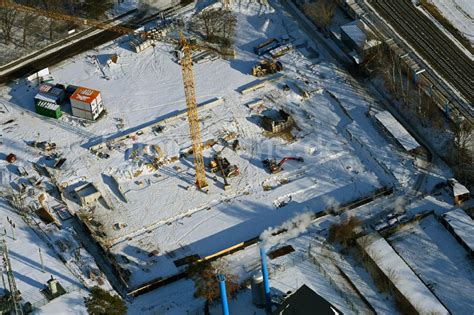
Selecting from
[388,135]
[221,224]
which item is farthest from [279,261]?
[388,135]

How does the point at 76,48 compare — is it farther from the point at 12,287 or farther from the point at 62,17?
the point at 12,287

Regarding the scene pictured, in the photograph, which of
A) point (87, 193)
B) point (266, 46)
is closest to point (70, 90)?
point (87, 193)

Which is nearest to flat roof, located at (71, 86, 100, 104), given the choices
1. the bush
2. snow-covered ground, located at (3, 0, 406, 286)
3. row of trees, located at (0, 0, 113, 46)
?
snow-covered ground, located at (3, 0, 406, 286)

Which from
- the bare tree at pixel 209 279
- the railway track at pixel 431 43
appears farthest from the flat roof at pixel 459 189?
the bare tree at pixel 209 279

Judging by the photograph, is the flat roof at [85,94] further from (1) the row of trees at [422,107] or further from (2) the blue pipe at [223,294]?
(2) the blue pipe at [223,294]

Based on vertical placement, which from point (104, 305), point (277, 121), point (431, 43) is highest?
point (431, 43)

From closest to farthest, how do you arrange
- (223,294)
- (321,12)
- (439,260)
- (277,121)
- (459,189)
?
1. (223,294)
2. (439,260)
3. (459,189)
4. (277,121)
5. (321,12)
